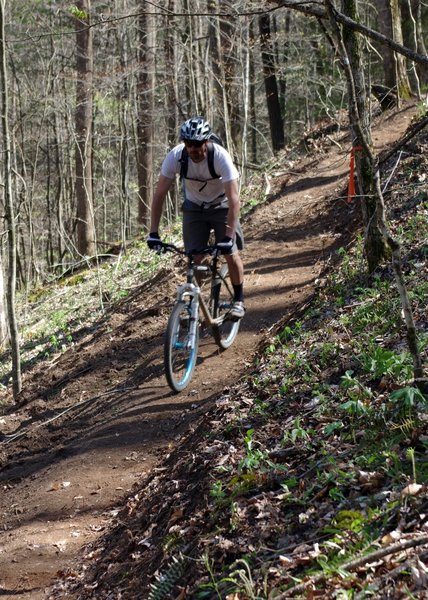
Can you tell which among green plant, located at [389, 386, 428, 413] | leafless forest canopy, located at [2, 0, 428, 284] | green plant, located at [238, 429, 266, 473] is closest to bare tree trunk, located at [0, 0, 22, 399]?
leafless forest canopy, located at [2, 0, 428, 284]

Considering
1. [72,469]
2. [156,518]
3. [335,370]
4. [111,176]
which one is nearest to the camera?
[156,518]

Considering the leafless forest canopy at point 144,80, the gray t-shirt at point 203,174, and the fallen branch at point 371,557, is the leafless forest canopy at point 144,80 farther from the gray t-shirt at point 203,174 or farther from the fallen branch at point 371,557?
the fallen branch at point 371,557

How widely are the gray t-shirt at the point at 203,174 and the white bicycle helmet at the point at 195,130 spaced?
1.03 ft

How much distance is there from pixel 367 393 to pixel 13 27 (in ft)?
72.4

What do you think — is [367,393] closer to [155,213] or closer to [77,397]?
[155,213]

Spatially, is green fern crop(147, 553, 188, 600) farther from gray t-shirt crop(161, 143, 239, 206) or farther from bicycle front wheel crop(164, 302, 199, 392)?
gray t-shirt crop(161, 143, 239, 206)

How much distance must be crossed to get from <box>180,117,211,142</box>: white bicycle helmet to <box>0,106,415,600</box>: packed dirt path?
169 cm

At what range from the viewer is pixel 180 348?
7.23 metres

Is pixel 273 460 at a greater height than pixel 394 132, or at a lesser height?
lesser

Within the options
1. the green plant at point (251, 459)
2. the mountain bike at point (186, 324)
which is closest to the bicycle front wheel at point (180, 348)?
the mountain bike at point (186, 324)

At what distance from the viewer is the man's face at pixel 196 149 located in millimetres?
6898

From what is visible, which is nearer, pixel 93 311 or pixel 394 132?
pixel 93 311

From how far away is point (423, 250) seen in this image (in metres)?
7.44

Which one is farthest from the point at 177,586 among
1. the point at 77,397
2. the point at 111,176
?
the point at 111,176
